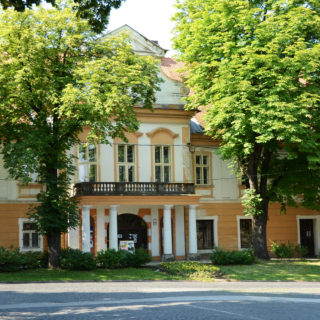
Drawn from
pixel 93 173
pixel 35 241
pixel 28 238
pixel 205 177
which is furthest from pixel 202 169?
pixel 28 238

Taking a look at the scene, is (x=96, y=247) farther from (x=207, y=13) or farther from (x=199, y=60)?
(x=207, y=13)

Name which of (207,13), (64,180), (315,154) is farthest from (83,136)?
(315,154)

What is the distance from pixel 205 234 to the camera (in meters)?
32.2

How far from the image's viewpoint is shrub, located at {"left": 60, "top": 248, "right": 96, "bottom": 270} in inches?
920

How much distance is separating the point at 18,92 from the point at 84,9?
41.2ft

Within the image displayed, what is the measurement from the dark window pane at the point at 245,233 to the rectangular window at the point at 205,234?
2068 mm

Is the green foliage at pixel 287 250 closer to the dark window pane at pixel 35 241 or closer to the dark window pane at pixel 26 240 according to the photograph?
the dark window pane at pixel 35 241

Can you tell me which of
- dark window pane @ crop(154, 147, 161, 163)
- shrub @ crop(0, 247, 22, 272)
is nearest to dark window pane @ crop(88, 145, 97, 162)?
dark window pane @ crop(154, 147, 161, 163)

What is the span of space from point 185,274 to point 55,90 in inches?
392

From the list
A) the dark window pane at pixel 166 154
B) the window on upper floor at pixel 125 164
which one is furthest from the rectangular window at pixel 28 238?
the dark window pane at pixel 166 154

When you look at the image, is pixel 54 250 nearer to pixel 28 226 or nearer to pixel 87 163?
pixel 28 226

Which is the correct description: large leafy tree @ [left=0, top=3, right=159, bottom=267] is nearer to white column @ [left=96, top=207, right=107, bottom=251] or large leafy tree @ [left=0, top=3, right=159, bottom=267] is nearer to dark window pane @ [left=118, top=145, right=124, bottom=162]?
white column @ [left=96, top=207, right=107, bottom=251]

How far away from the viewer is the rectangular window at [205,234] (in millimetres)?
32031

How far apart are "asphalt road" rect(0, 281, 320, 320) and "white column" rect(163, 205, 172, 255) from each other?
24.8 ft
